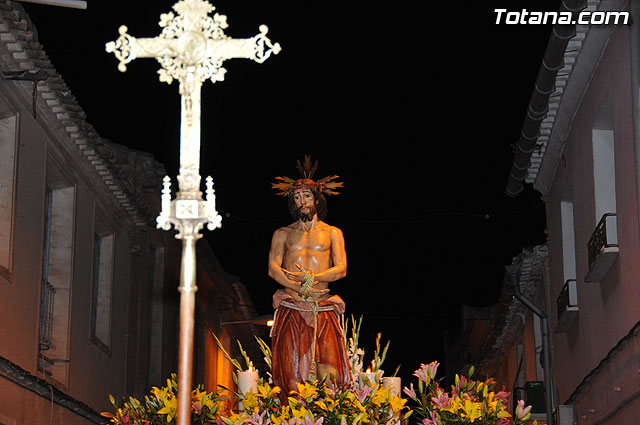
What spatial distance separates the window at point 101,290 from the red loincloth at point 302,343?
34.3ft

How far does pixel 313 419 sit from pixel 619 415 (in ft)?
23.0

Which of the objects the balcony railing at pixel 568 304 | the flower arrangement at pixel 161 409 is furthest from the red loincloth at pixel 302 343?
the balcony railing at pixel 568 304

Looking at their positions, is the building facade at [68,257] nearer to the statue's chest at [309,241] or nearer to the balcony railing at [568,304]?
the statue's chest at [309,241]

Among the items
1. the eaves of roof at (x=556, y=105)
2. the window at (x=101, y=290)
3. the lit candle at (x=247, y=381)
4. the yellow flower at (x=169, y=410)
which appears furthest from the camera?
the window at (x=101, y=290)

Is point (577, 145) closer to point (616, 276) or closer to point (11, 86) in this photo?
point (616, 276)

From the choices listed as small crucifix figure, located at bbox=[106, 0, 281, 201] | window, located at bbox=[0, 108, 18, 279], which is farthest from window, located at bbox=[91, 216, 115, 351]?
small crucifix figure, located at bbox=[106, 0, 281, 201]

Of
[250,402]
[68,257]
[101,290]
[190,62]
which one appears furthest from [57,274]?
[190,62]

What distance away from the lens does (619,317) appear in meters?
14.2

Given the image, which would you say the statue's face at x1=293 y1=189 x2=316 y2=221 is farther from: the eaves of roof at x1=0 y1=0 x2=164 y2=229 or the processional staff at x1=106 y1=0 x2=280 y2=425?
the processional staff at x1=106 y1=0 x2=280 y2=425

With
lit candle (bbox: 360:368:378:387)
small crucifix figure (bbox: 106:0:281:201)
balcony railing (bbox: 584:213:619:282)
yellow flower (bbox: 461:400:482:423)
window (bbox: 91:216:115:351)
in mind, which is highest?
window (bbox: 91:216:115:351)

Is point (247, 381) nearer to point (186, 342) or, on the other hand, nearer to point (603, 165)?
point (186, 342)

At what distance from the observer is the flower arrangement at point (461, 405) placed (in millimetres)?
9000

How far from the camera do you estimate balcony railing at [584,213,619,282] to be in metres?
14.0

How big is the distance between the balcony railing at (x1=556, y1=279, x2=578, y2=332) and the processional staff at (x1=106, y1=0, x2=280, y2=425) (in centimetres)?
1187
